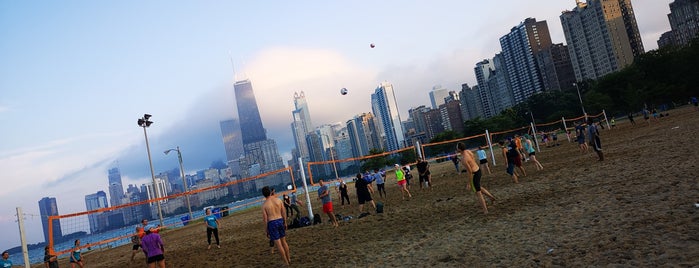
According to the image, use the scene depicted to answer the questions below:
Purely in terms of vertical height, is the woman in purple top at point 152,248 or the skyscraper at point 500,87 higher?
the skyscraper at point 500,87

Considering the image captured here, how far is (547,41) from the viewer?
157m

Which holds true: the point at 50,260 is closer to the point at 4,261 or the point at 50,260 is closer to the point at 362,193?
the point at 4,261

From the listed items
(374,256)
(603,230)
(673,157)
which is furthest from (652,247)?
(673,157)

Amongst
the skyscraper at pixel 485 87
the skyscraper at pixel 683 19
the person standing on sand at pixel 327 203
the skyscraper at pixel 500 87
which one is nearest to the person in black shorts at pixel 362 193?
the person standing on sand at pixel 327 203

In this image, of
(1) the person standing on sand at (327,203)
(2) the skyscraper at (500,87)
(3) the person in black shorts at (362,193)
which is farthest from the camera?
(2) the skyscraper at (500,87)

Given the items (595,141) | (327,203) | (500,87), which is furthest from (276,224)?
(500,87)

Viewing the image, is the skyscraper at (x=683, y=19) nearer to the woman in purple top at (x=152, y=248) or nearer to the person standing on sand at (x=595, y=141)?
the person standing on sand at (x=595, y=141)

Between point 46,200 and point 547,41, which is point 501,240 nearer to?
point 547,41

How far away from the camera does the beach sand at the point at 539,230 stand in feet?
17.8

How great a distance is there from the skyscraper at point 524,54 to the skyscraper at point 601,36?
692 inches

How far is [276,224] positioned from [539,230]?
4.84 metres

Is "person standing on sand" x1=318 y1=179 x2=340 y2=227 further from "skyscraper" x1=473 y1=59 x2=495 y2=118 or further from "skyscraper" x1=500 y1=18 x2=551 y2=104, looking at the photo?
"skyscraper" x1=473 y1=59 x2=495 y2=118

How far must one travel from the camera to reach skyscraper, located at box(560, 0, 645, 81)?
11981cm

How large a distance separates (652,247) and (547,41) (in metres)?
173
